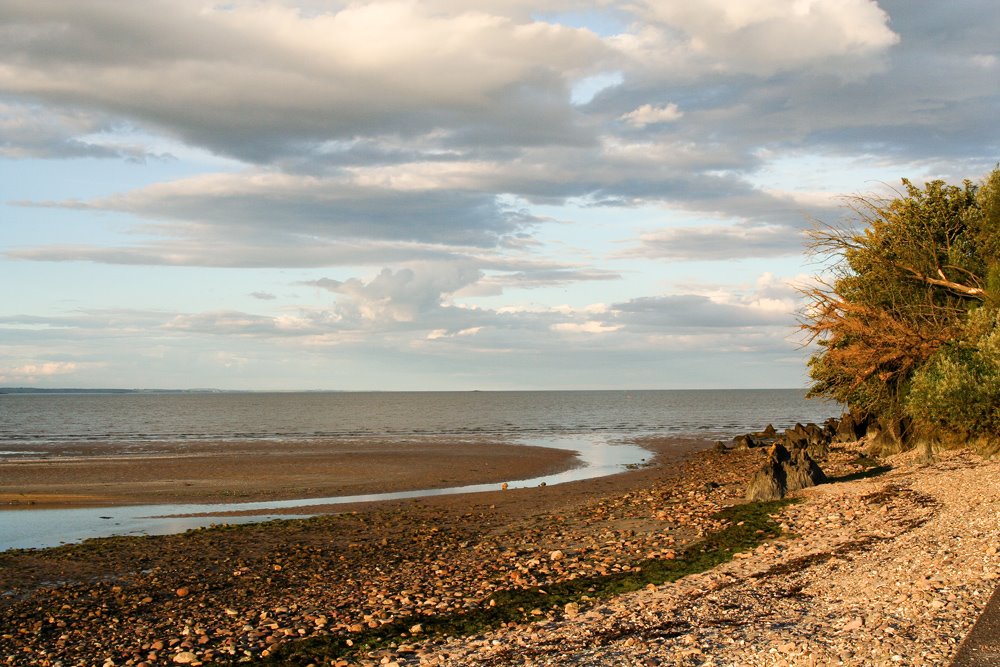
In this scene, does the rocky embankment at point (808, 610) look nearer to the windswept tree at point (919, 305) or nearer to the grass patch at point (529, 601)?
the grass patch at point (529, 601)

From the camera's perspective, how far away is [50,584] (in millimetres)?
16422

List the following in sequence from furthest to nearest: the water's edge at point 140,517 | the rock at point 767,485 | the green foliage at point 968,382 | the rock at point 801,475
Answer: the green foliage at point 968,382, the rock at point 801,475, the rock at point 767,485, the water's edge at point 140,517

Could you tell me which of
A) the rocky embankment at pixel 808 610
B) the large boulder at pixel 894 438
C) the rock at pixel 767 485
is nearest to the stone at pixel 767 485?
the rock at pixel 767 485

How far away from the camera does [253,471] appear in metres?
39.3

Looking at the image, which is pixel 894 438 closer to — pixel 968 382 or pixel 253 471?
pixel 968 382

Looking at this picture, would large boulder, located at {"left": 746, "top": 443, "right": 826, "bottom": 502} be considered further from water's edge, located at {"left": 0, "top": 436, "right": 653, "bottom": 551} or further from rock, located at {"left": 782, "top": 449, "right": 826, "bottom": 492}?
water's edge, located at {"left": 0, "top": 436, "right": 653, "bottom": 551}

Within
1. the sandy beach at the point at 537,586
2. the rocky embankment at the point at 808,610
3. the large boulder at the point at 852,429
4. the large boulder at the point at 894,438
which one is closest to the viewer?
the rocky embankment at the point at 808,610

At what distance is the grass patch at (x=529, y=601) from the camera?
1200cm

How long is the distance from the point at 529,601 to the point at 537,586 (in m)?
0.95

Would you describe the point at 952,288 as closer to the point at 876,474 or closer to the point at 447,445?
the point at 876,474

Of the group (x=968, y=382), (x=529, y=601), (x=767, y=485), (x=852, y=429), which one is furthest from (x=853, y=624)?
(x=852, y=429)

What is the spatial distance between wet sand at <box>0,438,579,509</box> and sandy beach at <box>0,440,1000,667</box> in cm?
941

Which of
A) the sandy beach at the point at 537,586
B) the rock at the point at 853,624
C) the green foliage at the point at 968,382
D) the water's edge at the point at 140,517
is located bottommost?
the water's edge at the point at 140,517

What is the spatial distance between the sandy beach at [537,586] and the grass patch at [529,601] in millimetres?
86
